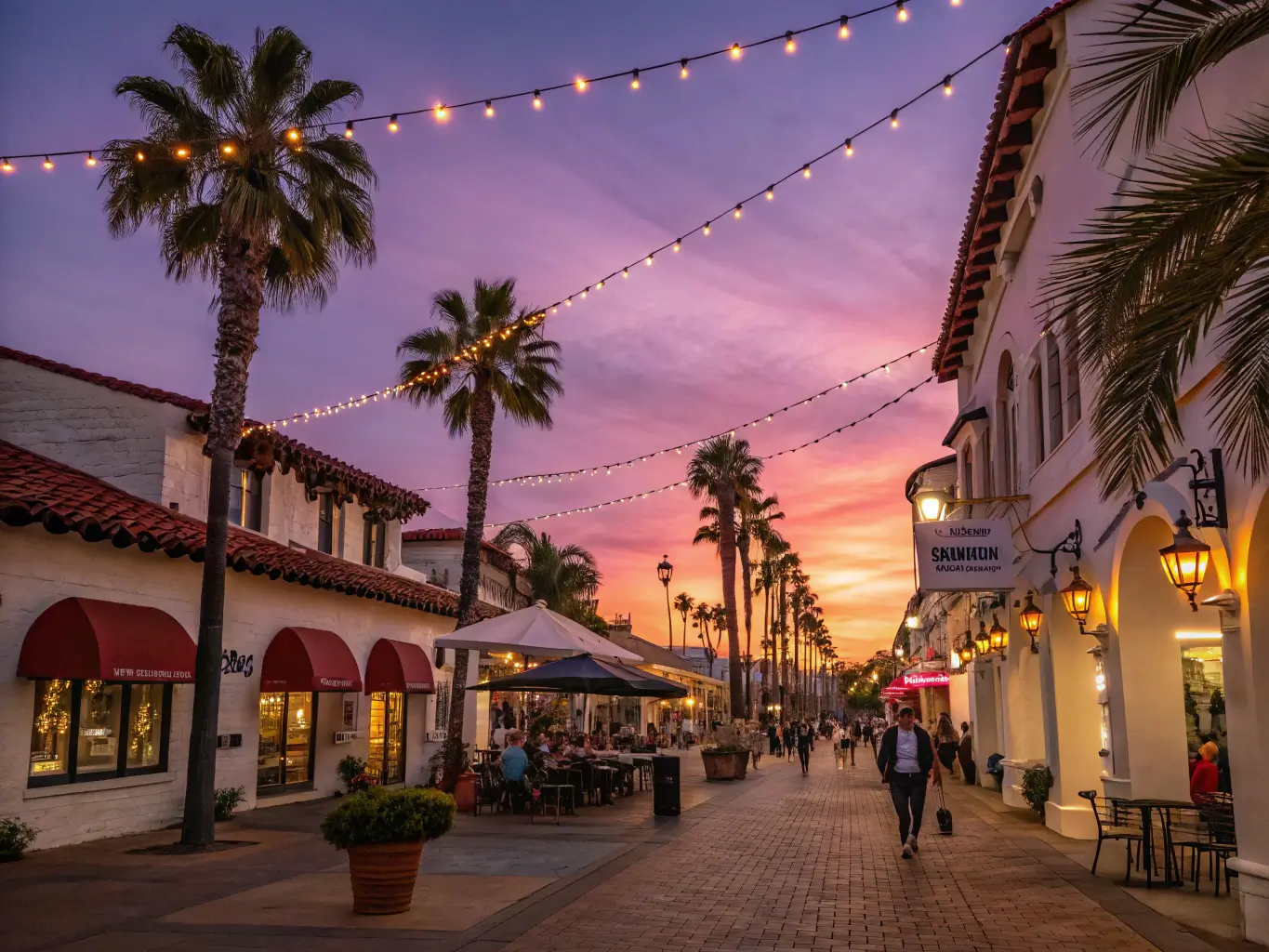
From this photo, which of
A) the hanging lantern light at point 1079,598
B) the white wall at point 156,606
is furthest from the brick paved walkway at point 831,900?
the white wall at point 156,606

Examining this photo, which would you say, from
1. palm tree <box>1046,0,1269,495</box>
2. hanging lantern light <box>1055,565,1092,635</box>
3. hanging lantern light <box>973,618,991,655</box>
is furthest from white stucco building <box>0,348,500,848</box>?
hanging lantern light <box>1055,565,1092,635</box>

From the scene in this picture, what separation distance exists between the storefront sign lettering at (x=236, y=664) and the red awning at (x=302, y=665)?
0.34m

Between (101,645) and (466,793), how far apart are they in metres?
7.61

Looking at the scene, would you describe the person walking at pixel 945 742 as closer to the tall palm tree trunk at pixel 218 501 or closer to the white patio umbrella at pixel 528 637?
the white patio umbrella at pixel 528 637

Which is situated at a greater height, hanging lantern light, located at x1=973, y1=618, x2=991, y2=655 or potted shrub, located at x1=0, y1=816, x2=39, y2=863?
hanging lantern light, located at x1=973, y1=618, x2=991, y2=655

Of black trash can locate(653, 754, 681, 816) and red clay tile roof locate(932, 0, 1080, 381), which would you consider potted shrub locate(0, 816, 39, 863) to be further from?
red clay tile roof locate(932, 0, 1080, 381)

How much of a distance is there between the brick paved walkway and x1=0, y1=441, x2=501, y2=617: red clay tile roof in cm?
750

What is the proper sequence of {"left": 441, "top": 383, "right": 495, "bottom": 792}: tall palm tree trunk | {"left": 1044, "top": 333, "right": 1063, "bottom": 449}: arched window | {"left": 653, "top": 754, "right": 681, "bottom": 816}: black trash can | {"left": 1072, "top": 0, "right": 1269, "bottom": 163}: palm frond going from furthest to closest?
1. {"left": 441, "top": 383, "right": 495, "bottom": 792}: tall palm tree trunk
2. {"left": 653, "top": 754, "right": 681, "bottom": 816}: black trash can
3. {"left": 1044, "top": 333, "right": 1063, "bottom": 449}: arched window
4. {"left": 1072, "top": 0, "right": 1269, "bottom": 163}: palm frond

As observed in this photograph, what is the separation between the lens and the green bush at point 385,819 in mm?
9773

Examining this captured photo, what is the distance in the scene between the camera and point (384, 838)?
9859 millimetres

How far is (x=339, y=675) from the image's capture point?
1969cm

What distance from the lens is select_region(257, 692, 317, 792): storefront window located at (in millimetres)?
19297

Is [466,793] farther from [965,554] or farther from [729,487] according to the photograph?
[729,487]

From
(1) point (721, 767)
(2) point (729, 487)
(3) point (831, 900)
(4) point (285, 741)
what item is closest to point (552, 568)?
(2) point (729, 487)
